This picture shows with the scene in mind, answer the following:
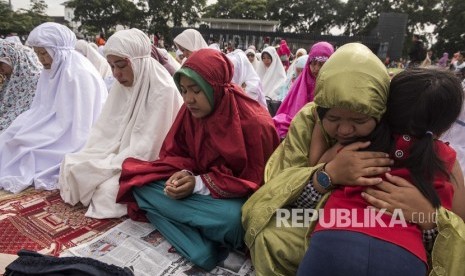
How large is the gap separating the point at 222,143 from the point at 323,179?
60cm

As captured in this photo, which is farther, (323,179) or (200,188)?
(200,188)

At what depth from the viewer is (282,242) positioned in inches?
56.4

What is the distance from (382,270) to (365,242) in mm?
97

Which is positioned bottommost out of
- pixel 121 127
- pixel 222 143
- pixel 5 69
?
pixel 121 127

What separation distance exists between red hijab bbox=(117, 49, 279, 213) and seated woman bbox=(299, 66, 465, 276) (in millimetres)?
493

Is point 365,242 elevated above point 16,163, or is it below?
above

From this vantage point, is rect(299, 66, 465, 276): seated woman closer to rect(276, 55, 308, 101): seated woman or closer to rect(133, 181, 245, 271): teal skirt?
rect(133, 181, 245, 271): teal skirt

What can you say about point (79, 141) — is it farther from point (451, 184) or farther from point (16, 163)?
point (451, 184)

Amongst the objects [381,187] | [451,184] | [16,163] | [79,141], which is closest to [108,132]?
[79,141]

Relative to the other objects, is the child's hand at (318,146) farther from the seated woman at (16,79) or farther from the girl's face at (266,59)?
the girl's face at (266,59)

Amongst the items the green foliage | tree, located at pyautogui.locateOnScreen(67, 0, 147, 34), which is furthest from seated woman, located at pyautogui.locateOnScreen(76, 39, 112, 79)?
tree, located at pyautogui.locateOnScreen(67, 0, 147, 34)

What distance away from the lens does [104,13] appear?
3697 cm

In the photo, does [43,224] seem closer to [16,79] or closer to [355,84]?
[16,79]

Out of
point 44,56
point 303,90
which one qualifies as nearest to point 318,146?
point 303,90
